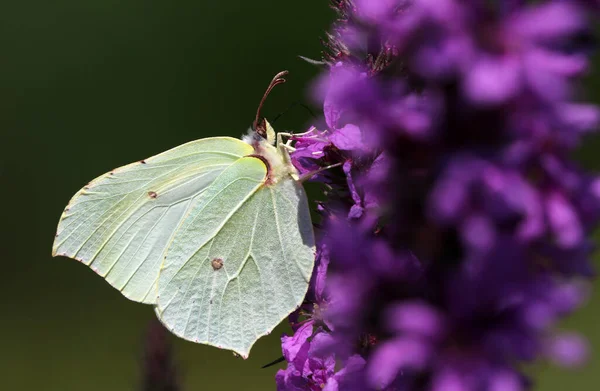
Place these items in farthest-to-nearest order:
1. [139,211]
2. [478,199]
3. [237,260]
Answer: [139,211] → [237,260] → [478,199]

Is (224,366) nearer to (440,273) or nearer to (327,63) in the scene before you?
(327,63)

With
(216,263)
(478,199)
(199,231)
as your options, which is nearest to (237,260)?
(216,263)

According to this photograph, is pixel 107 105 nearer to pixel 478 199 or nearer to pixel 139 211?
pixel 139 211

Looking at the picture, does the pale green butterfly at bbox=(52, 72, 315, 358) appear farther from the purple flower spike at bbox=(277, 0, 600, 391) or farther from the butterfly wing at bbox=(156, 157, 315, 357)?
the purple flower spike at bbox=(277, 0, 600, 391)

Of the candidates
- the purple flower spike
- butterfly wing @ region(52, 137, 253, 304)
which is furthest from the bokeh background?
the purple flower spike

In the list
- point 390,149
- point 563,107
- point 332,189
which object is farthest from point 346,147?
point 563,107

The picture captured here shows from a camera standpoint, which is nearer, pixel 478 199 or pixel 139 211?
pixel 478 199
